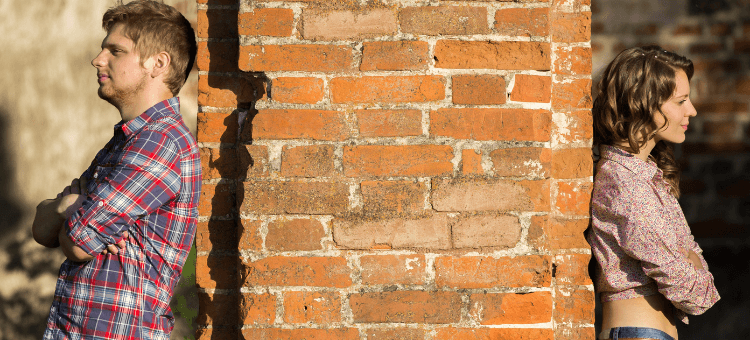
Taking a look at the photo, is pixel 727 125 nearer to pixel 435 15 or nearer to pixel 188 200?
pixel 435 15

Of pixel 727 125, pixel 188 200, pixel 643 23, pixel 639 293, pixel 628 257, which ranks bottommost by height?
pixel 639 293

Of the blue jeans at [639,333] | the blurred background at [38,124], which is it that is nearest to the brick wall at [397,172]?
the blue jeans at [639,333]

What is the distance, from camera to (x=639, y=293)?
73.9 inches

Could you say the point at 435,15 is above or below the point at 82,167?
above

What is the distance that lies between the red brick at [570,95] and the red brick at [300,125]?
2.42 feet

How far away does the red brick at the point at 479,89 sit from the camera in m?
1.65

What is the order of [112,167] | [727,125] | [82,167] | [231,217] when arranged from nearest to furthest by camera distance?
[112,167] → [231,217] → [727,125] → [82,167]

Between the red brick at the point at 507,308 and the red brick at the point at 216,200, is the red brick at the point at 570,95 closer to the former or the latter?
the red brick at the point at 507,308

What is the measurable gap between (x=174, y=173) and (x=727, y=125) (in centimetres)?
326

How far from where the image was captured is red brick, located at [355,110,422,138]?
165 centimetres

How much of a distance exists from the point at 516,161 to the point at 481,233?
232 mm

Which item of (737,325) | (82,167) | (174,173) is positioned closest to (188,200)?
(174,173)

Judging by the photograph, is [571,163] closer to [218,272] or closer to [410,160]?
[410,160]

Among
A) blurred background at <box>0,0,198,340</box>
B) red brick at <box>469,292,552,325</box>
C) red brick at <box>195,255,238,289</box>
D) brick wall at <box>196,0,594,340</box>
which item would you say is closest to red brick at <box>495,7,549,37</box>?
brick wall at <box>196,0,594,340</box>
